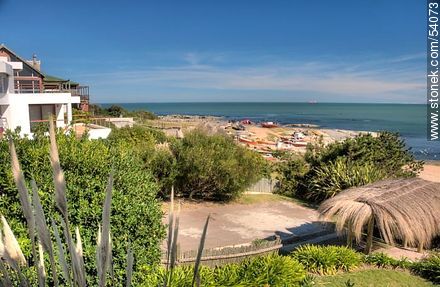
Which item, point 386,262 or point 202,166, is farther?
point 202,166

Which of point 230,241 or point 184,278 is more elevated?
point 184,278

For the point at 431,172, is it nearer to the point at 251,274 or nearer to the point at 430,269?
the point at 430,269

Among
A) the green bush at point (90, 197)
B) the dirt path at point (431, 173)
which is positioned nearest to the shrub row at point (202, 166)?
the green bush at point (90, 197)

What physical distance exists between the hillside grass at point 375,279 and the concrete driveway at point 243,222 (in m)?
3.42

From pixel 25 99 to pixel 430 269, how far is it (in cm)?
2128

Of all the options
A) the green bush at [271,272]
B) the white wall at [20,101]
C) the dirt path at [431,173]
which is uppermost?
the white wall at [20,101]

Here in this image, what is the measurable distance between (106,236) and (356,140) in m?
19.2

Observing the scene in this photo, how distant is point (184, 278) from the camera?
6.89m

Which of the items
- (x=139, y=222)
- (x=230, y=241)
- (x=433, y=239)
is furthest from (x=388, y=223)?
(x=139, y=222)

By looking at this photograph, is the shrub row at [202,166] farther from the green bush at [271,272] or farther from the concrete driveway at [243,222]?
the green bush at [271,272]

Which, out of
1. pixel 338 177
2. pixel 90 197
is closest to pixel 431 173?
pixel 338 177

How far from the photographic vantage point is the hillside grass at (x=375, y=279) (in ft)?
Result: 29.0

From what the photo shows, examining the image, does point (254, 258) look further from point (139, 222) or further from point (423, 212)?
point (423, 212)

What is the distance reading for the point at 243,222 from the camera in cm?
1406
